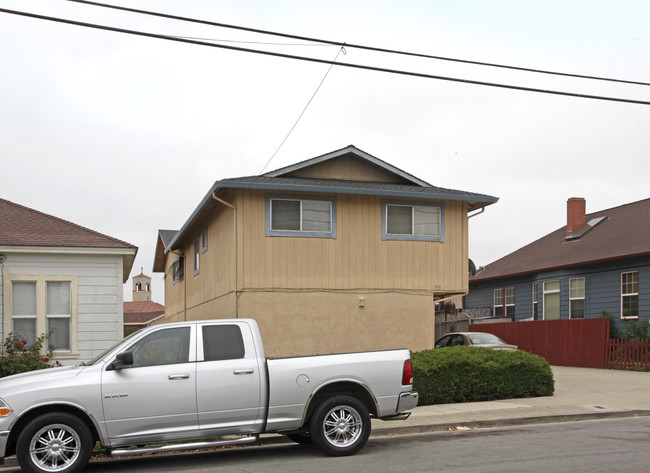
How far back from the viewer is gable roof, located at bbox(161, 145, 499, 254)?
61.2 ft

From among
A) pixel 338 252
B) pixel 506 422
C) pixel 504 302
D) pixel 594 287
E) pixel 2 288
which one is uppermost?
pixel 338 252

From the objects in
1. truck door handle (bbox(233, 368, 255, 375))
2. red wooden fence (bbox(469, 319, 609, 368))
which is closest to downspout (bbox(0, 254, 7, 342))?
truck door handle (bbox(233, 368, 255, 375))

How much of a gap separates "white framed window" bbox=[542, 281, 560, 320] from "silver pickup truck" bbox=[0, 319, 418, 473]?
76.7 feet

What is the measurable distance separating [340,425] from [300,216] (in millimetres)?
9869

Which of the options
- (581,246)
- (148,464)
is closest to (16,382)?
(148,464)

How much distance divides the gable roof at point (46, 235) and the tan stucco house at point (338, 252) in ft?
10.3

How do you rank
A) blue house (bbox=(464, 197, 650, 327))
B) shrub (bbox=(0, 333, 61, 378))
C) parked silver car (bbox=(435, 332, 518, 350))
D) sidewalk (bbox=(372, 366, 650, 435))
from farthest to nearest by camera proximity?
blue house (bbox=(464, 197, 650, 327))
parked silver car (bbox=(435, 332, 518, 350))
shrub (bbox=(0, 333, 61, 378))
sidewalk (bbox=(372, 366, 650, 435))

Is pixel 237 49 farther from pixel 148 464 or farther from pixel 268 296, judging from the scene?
pixel 268 296

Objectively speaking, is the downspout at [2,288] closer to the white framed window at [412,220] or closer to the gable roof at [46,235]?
the gable roof at [46,235]

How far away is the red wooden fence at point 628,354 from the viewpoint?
23.6 meters

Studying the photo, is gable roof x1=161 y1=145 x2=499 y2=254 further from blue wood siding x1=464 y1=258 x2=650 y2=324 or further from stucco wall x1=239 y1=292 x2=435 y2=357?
blue wood siding x1=464 y1=258 x2=650 y2=324

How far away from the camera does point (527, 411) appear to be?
1359 cm

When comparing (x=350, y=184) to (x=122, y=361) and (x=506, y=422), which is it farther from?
(x=122, y=361)

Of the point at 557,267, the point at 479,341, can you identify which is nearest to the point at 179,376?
the point at 479,341
